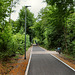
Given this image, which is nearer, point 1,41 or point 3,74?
point 3,74

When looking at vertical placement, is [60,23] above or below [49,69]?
above

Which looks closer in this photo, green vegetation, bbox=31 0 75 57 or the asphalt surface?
the asphalt surface

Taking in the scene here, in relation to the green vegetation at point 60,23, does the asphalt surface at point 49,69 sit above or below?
below

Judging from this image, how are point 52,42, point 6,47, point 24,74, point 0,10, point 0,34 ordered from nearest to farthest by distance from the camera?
1. point 24,74
2. point 0,10
3. point 0,34
4. point 6,47
5. point 52,42

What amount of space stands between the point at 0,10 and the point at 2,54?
3968 mm

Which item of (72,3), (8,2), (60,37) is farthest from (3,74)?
(60,37)

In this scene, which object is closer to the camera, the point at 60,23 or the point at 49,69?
the point at 49,69

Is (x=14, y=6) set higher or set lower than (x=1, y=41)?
higher

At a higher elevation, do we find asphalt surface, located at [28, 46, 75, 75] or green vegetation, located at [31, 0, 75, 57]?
green vegetation, located at [31, 0, 75, 57]

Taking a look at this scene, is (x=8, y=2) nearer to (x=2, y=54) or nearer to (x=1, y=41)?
(x=1, y=41)

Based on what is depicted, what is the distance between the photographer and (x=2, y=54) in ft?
28.2

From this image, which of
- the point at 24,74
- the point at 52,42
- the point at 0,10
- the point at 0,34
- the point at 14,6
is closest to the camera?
the point at 24,74

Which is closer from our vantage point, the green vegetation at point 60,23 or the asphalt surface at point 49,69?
the asphalt surface at point 49,69

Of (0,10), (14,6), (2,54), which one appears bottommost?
(2,54)
